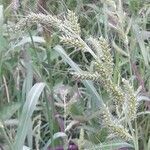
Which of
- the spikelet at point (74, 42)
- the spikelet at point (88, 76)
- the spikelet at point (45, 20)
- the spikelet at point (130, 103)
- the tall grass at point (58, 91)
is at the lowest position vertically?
the tall grass at point (58, 91)

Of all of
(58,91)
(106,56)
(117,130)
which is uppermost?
(106,56)

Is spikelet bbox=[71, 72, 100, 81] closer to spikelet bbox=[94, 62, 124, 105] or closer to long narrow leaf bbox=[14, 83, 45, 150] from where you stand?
spikelet bbox=[94, 62, 124, 105]

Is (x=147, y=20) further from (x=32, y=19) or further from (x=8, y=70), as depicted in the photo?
(x=32, y=19)

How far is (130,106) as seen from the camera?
75 cm

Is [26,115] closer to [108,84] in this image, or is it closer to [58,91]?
[58,91]

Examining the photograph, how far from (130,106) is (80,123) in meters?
0.77

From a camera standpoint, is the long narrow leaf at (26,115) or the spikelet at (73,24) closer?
the spikelet at (73,24)

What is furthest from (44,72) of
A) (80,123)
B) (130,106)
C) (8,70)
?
(130,106)

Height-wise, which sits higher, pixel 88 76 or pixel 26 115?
pixel 88 76

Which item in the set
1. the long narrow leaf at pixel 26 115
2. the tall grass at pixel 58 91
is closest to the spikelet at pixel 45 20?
the tall grass at pixel 58 91

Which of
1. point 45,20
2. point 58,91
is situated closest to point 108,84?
point 45,20

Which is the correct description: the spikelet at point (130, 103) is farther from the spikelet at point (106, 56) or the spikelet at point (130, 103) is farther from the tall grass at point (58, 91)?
the tall grass at point (58, 91)

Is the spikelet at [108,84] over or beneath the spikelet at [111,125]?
over

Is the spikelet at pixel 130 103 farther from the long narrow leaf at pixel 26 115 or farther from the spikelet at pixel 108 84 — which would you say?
the long narrow leaf at pixel 26 115
